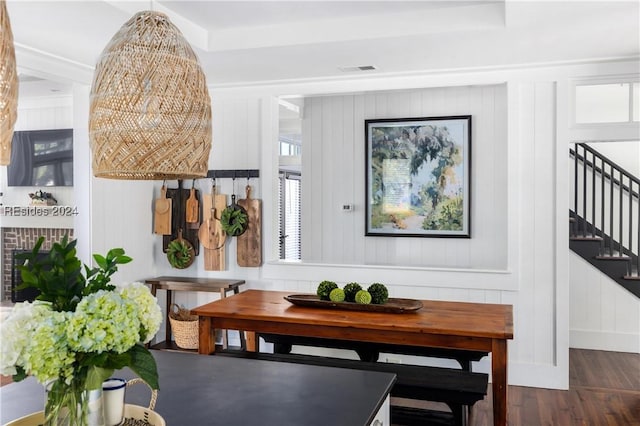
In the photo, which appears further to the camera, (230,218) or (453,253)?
(453,253)

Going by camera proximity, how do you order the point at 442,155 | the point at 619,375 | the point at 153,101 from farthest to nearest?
the point at 442,155 → the point at 619,375 → the point at 153,101

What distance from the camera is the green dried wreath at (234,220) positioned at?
511 centimetres

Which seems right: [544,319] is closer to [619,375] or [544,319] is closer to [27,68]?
[619,375]

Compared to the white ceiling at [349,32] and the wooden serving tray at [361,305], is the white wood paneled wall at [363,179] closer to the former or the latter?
the white ceiling at [349,32]

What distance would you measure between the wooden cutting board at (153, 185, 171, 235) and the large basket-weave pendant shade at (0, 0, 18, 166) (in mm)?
4270

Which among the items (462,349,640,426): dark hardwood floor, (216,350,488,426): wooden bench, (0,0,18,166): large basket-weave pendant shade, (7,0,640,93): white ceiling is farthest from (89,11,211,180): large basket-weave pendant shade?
(462,349,640,426): dark hardwood floor

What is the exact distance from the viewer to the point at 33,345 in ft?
3.46

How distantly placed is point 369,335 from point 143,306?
6.99ft

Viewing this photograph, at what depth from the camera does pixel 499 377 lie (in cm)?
299

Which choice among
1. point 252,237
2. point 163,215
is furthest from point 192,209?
point 252,237

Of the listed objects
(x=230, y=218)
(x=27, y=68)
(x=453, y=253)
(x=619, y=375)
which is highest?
(x=27, y=68)

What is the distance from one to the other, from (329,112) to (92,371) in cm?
523

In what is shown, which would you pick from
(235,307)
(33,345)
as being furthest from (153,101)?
(235,307)

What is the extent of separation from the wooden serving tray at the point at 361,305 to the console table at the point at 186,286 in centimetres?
141
